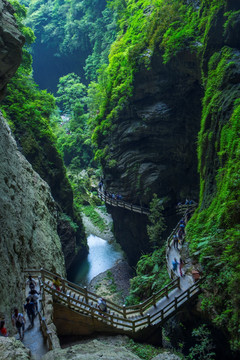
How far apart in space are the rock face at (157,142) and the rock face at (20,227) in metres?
10.6

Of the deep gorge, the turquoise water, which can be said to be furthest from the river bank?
the deep gorge

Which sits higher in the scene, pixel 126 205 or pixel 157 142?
pixel 157 142

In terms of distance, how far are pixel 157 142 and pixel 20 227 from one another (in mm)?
17305

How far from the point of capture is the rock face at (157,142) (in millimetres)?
24953

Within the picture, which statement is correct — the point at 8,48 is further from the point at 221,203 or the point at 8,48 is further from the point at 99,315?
the point at 99,315

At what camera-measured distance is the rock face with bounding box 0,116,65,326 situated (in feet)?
35.7

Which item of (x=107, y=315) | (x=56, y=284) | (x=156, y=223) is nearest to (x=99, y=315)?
(x=107, y=315)

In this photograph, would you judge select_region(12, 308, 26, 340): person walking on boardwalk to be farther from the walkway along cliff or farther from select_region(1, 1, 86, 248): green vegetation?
select_region(1, 1, 86, 248): green vegetation

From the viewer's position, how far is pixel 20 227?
531 inches

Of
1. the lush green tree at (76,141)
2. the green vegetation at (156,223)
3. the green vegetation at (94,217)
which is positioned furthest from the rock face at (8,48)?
the lush green tree at (76,141)

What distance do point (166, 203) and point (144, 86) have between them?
37.4 ft

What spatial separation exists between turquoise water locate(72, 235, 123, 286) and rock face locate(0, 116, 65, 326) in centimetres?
1192

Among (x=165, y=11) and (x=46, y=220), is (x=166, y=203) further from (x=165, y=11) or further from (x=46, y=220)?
(x=165, y=11)

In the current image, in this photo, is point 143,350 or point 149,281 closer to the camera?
point 143,350
